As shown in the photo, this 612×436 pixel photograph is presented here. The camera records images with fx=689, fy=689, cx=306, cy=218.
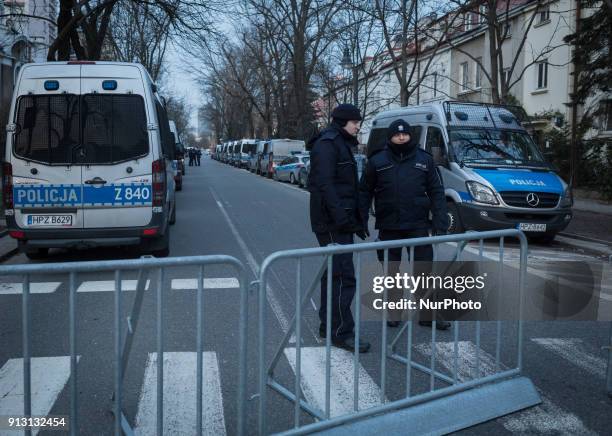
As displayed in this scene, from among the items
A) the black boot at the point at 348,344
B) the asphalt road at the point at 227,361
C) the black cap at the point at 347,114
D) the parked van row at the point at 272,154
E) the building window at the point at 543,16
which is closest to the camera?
the asphalt road at the point at 227,361

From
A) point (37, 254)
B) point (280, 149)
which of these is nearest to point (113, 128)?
point (37, 254)

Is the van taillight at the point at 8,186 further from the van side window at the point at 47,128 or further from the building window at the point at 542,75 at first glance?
the building window at the point at 542,75

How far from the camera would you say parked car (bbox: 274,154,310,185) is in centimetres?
3097

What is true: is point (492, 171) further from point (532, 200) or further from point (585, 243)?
point (585, 243)

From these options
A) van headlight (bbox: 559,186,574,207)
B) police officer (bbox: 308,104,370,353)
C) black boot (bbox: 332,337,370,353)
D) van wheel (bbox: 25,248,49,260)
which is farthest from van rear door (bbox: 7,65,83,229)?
van headlight (bbox: 559,186,574,207)

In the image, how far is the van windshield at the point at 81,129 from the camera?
9109 millimetres

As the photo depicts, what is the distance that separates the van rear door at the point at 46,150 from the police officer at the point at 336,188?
183 inches

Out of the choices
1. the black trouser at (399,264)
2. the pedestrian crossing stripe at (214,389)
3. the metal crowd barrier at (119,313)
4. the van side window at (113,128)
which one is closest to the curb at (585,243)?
the pedestrian crossing stripe at (214,389)

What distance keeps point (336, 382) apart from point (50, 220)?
5654 millimetres

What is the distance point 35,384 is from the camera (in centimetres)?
379

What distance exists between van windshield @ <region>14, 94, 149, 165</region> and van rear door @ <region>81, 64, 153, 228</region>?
1 centimetres

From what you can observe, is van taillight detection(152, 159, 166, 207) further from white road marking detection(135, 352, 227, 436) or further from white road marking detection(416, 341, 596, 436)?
white road marking detection(416, 341, 596, 436)

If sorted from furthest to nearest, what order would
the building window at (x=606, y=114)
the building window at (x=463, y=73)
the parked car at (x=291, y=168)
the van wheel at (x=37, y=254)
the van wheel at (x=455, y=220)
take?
1. the building window at (x=463, y=73)
2. the parked car at (x=291, y=168)
3. the building window at (x=606, y=114)
4. the van wheel at (x=455, y=220)
5. the van wheel at (x=37, y=254)

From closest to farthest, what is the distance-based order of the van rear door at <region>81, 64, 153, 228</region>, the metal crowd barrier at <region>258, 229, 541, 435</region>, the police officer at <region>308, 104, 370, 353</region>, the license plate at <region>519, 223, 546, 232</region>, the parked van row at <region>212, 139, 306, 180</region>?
the metal crowd barrier at <region>258, 229, 541, 435</region> < the police officer at <region>308, 104, 370, 353</region> < the van rear door at <region>81, 64, 153, 228</region> < the license plate at <region>519, 223, 546, 232</region> < the parked van row at <region>212, 139, 306, 180</region>
